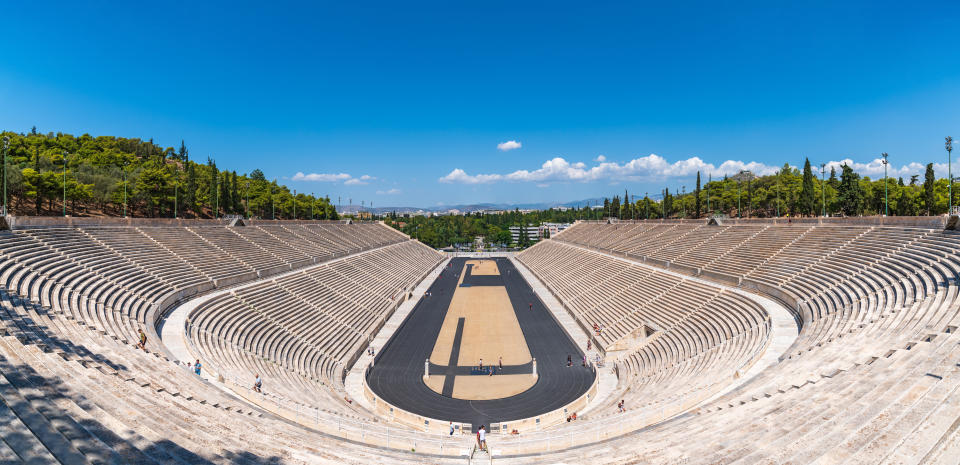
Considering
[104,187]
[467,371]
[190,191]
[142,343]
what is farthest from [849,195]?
[104,187]

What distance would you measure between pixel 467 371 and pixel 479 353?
3.00m

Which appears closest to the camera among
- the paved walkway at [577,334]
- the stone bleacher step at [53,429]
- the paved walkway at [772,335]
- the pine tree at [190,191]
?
the stone bleacher step at [53,429]

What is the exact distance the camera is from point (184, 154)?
358 feet

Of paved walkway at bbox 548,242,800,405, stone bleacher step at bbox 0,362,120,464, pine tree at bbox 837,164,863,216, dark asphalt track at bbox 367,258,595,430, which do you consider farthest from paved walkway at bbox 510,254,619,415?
pine tree at bbox 837,164,863,216

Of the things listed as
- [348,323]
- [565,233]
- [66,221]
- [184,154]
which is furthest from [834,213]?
[184,154]

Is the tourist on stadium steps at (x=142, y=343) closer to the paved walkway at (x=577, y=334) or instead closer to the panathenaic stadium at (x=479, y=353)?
the panathenaic stadium at (x=479, y=353)

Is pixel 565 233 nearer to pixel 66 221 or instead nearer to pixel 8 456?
pixel 66 221

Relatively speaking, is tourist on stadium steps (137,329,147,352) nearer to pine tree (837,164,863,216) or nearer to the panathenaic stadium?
the panathenaic stadium

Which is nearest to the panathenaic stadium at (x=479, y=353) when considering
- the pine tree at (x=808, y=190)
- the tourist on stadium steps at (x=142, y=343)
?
the tourist on stadium steps at (x=142, y=343)

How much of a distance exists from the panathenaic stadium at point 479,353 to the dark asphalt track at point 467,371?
14 cm

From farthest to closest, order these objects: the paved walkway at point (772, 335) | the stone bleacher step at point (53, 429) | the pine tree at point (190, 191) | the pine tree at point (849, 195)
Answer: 1. the pine tree at point (190, 191)
2. the pine tree at point (849, 195)
3. the paved walkway at point (772, 335)
4. the stone bleacher step at point (53, 429)

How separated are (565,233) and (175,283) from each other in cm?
6942

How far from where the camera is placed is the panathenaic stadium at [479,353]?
26.8ft

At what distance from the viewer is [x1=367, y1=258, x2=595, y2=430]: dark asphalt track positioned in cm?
1869
